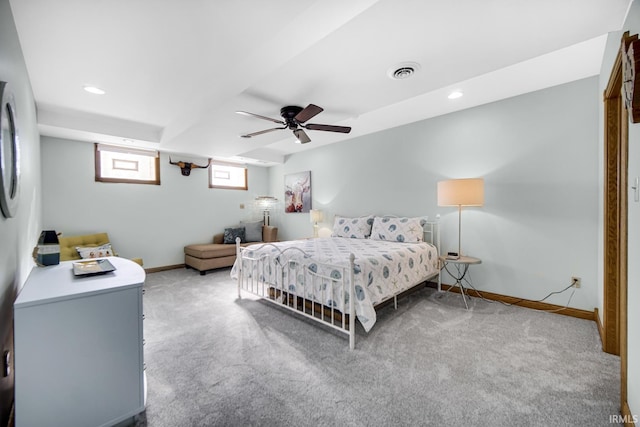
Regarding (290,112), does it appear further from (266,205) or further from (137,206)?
(266,205)

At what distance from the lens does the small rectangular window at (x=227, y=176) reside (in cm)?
559

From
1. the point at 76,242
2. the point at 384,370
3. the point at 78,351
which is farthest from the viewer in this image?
the point at 76,242

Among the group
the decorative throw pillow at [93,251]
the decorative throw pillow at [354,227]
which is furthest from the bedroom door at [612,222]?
the decorative throw pillow at [93,251]

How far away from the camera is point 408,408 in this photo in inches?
58.0

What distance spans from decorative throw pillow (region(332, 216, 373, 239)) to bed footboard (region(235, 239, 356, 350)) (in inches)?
60.6

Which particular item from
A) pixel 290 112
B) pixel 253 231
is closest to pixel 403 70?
pixel 290 112

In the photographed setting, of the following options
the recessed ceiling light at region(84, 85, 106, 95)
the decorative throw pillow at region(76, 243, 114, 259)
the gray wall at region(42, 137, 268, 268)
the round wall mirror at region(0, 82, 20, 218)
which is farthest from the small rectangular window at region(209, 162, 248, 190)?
the round wall mirror at region(0, 82, 20, 218)

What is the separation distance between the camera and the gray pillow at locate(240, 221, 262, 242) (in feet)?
17.9

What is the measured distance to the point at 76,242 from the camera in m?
3.81

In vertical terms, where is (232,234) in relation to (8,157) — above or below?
below

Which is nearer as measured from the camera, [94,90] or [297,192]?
[94,90]

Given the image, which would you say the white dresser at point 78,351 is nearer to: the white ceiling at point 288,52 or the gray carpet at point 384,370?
the gray carpet at point 384,370

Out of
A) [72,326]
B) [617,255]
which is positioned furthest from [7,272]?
[617,255]

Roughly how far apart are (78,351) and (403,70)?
2.74 meters
